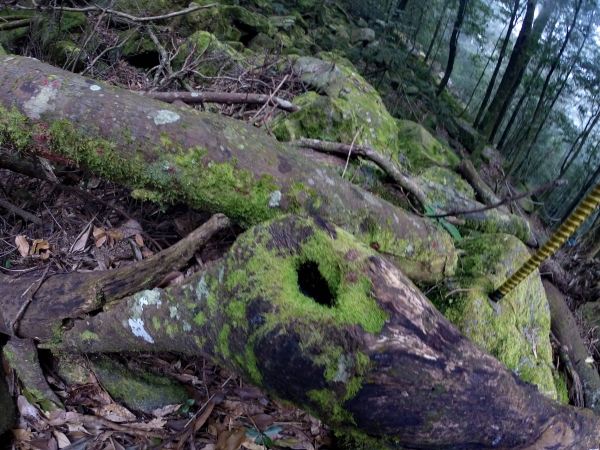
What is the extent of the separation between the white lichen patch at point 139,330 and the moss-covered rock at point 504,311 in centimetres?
222

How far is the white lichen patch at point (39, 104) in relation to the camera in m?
2.30

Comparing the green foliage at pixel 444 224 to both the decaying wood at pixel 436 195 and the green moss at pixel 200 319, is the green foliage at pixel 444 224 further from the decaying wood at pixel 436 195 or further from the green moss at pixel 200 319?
the green moss at pixel 200 319

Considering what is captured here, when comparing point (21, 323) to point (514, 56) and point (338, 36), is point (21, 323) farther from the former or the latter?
point (514, 56)

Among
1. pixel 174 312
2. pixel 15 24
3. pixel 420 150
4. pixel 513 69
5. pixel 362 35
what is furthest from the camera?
pixel 513 69

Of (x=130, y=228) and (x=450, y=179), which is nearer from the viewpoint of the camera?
(x=130, y=228)

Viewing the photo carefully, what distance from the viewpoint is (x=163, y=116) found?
8.05 ft

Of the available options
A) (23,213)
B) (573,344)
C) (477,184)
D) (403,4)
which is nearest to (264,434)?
(23,213)

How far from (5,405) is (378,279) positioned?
9.02 feet

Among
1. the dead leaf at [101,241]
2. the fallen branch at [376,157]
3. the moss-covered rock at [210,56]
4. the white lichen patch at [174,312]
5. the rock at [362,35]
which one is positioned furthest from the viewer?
the rock at [362,35]

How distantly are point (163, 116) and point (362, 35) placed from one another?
38.2 ft

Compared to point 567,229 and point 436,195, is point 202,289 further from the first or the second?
point 436,195

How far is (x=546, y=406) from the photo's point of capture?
1.78m

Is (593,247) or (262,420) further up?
(593,247)

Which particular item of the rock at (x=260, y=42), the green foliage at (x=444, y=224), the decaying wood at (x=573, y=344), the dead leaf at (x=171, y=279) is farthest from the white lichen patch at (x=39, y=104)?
the rock at (x=260, y=42)
